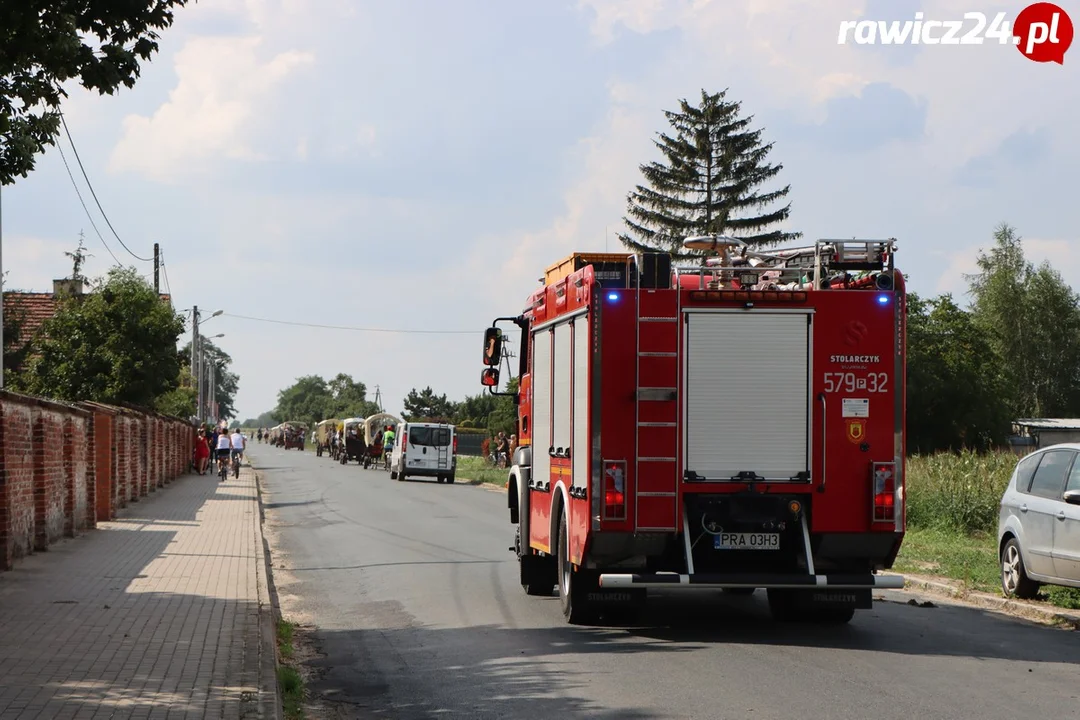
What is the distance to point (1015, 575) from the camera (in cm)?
1359

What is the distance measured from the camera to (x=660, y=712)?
7781 millimetres

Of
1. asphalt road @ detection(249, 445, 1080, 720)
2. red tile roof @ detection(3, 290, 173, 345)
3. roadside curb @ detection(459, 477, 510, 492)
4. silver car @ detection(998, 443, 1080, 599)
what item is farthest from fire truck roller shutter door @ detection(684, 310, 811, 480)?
red tile roof @ detection(3, 290, 173, 345)

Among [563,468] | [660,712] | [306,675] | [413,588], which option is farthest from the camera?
[413,588]

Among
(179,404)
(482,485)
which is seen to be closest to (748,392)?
(482,485)

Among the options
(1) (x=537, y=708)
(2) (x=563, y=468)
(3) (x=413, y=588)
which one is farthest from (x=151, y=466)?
(1) (x=537, y=708)

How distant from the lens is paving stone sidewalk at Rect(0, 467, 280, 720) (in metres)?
7.52

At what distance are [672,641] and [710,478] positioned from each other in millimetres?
1347

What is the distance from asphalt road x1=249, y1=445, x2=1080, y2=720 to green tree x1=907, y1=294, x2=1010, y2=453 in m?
50.5

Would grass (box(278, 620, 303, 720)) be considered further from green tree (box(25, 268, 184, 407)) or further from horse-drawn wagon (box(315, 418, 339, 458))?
horse-drawn wagon (box(315, 418, 339, 458))

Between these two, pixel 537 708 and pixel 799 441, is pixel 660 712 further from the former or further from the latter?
pixel 799 441

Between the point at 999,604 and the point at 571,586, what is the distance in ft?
15.7

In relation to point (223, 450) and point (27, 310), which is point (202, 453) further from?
point (27, 310)

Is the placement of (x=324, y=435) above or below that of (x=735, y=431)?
below

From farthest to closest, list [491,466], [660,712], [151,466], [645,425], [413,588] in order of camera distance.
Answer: [491,466]
[151,466]
[413,588]
[645,425]
[660,712]
